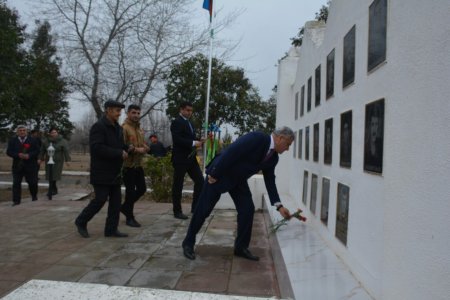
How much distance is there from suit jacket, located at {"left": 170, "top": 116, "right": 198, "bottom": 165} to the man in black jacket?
2.95ft

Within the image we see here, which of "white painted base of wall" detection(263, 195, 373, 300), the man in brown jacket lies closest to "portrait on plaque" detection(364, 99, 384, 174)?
"white painted base of wall" detection(263, 195, 373, 300)

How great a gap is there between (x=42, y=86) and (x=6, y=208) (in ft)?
41.4

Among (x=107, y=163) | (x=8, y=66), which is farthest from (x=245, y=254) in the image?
(x=8, y=66)

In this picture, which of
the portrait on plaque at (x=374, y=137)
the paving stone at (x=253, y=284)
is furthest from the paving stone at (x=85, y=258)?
the portrait on plaque at (x=374, y=137)

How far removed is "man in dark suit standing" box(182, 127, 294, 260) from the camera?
371 centimetres

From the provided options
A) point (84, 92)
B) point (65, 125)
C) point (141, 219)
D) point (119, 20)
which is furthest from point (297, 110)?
point (65, 125)

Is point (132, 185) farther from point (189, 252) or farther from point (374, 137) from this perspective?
point (374, 137)

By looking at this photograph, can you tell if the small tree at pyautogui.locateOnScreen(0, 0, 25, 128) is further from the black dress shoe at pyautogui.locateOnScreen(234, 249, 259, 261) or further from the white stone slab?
the white stone slab

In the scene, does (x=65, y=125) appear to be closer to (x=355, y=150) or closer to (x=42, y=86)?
A: (x=42, y=86)

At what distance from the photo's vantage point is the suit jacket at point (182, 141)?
18.4ft

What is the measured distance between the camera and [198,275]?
3.58 metres

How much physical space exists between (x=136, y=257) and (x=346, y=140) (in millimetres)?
2410

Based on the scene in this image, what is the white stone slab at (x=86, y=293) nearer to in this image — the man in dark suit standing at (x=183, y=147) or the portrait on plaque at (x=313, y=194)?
the portrait on plaque at (x=313, y=194)

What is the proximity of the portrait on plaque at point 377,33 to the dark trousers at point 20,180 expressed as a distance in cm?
686
